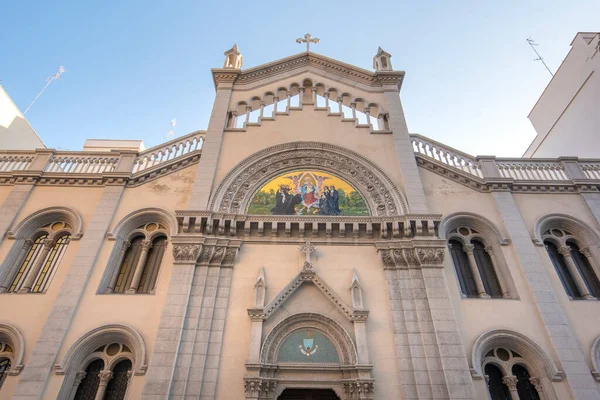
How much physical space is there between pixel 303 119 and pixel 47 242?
1270 centimetres

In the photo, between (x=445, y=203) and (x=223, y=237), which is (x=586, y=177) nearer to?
(x=445, y=203)

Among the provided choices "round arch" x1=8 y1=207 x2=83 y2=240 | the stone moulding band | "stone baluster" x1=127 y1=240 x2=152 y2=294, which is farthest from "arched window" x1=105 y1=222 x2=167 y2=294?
"round arch" x1=8 y1=207 x2=83 y2=240

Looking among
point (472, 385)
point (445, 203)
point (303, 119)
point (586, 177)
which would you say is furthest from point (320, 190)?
point (586, 177)

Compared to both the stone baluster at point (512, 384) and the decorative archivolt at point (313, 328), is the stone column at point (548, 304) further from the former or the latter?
the decorative archivolt at point (313, 328)

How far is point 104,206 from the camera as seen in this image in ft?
52.1

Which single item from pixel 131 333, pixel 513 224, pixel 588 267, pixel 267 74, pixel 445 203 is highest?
pixel 267 74

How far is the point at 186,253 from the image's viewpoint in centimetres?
1418

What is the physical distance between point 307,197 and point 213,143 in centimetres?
532

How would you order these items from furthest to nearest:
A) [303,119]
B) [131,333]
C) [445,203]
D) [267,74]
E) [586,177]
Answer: [267,74] < [303,119] < [586,177] < [445,203] < [131,333]

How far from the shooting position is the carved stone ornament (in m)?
14.1

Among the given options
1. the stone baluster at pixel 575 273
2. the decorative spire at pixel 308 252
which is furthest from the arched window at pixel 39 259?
the stone baluster at pixel 575 273

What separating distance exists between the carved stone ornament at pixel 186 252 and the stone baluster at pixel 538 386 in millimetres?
12442

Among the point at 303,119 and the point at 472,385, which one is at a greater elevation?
→ the point at 303,119

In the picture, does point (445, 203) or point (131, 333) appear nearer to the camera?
point (131, 333)
